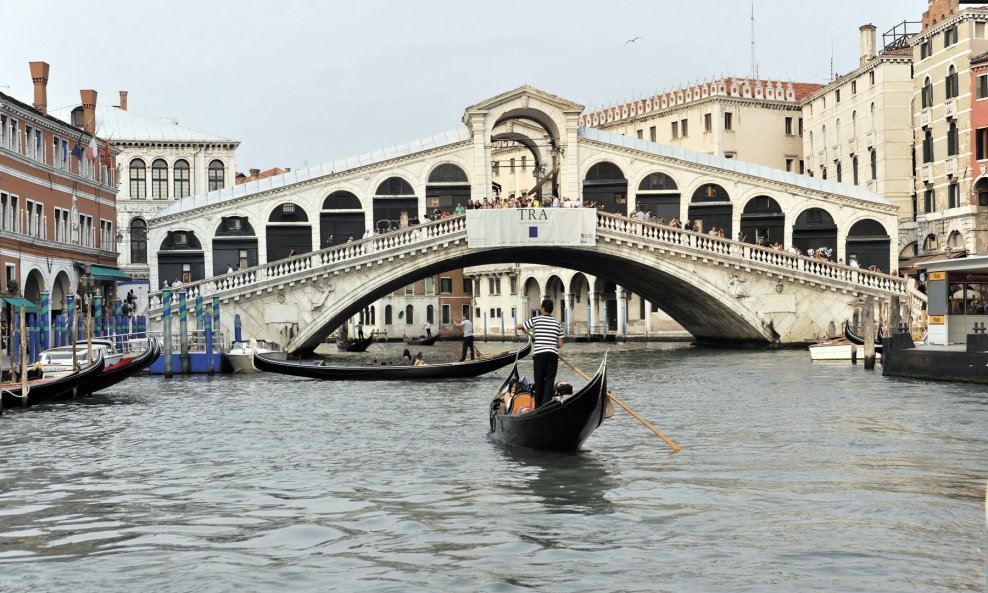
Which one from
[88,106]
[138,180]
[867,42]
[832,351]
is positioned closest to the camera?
[832,351]

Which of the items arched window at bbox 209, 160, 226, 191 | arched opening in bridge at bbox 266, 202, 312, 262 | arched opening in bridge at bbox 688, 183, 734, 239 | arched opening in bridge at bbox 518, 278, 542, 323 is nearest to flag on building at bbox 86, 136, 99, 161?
arched opening in bridge at bbox 266, 202, 312, 262

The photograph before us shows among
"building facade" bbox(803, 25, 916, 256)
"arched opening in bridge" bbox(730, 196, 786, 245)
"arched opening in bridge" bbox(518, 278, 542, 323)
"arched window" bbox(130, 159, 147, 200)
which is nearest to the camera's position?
"arched opening in bridge" bbox(730, 196, 786, 245)

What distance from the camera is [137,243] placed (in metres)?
44.5

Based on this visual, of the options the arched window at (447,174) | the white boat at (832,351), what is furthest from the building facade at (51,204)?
the white boat at (832,351)

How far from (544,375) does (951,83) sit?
24.5m

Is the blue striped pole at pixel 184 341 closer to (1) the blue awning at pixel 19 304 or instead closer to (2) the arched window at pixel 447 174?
(1) the blue awning at pixel 19 304

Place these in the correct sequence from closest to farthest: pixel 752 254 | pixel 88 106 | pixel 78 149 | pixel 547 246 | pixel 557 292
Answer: pixel 547 246
pixel 752 254
pixel 78 149
pixel 88 106
pixel 557 292

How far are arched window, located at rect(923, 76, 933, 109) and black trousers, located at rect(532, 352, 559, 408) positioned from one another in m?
25.2

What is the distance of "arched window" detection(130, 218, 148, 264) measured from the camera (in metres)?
44.3

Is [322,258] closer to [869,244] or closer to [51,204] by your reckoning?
[51,204]

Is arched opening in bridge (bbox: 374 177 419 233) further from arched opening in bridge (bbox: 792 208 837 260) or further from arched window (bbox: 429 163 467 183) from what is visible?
arched opening in bridge (bbox: 792 208 837 260)

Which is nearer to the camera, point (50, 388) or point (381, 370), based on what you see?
point (50, 388)

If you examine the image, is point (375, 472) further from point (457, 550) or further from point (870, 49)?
point (870, 49)

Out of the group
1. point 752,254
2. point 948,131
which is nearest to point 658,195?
point 752,254
